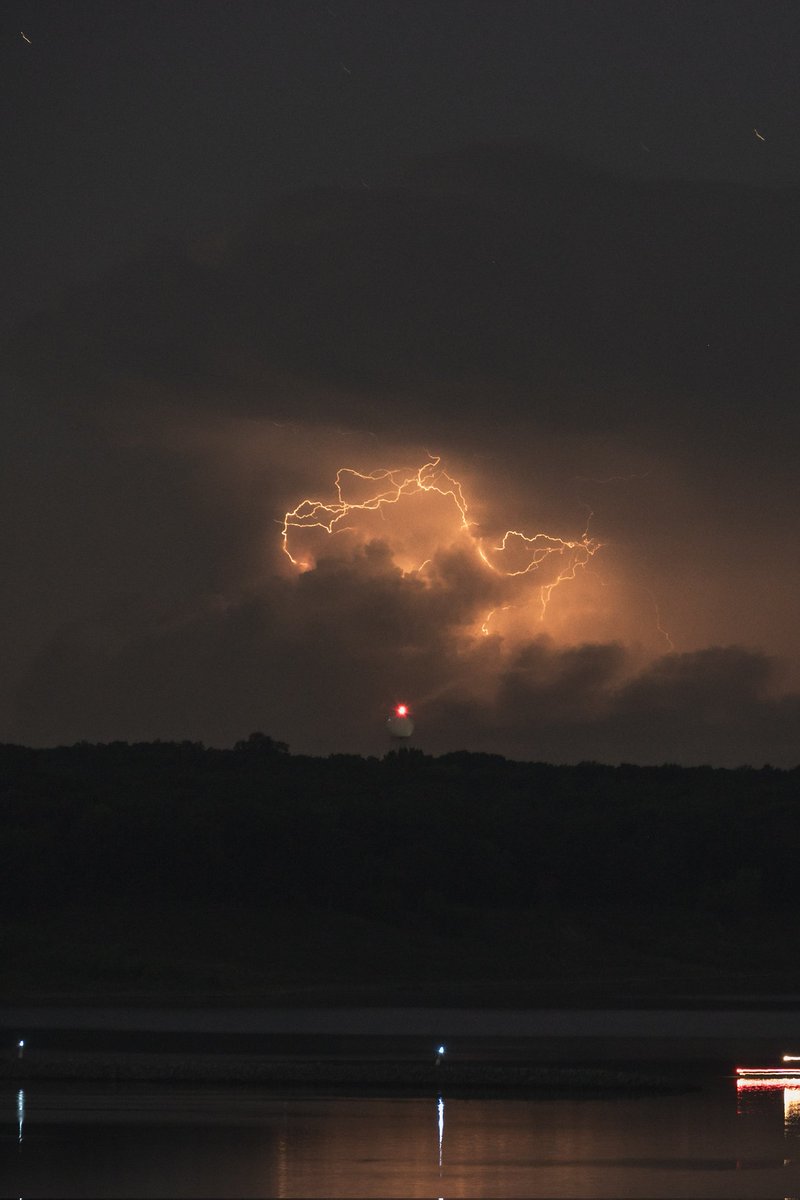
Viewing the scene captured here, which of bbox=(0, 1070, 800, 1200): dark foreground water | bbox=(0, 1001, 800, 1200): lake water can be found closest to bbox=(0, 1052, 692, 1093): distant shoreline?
bbox=(0, 1001, 800, 1200): lake water

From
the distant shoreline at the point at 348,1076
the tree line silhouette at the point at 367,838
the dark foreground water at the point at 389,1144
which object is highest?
the tree line silhouette at the point at 367,838

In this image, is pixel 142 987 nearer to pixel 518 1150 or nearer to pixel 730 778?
pixel 518 1150

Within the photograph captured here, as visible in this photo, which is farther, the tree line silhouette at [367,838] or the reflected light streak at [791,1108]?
the tree line silhouette at [367,838]

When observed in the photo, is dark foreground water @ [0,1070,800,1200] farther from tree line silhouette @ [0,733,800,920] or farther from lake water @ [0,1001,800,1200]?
tree line silhouette @ [0,733,800,920]

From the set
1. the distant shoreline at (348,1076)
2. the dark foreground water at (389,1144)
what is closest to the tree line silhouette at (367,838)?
the distant shoreline at (348,1076)

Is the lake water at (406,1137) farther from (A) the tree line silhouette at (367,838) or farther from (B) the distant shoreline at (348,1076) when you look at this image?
(A) the tree line silhouette at (367,838)

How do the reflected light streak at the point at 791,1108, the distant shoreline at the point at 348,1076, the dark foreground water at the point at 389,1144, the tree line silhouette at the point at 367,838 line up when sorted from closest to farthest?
the dark foreground water at the point at 389,1144 < the reflected light streak at the point at 791,1108 < the distant shoreline at the point at 348,1076 < the tree line silhouette at the point at 367,838

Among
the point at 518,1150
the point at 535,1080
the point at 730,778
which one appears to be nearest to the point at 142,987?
the point at 535,1080

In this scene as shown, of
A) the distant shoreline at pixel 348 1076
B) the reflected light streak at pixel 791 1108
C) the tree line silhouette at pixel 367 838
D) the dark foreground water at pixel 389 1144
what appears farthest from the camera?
the tree line silhouette at pixel 367 838
